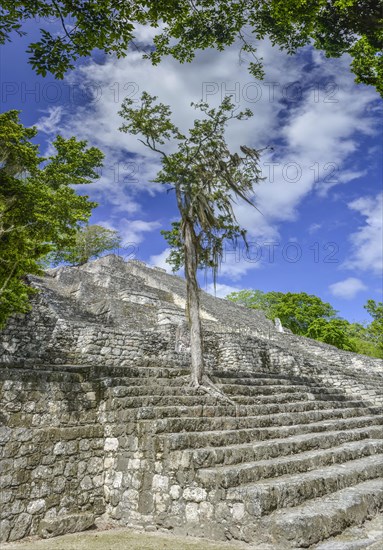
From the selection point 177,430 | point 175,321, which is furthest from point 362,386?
point 177,430

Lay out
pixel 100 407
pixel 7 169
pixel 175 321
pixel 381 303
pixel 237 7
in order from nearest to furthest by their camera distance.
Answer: pixel 100 407
pixel 237 7
pixel 7 169
pixel 175 321
pixel 381 303

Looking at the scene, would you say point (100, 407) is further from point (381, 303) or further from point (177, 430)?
point (381, 303)

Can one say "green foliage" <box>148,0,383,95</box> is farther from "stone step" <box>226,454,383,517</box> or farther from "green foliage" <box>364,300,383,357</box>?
"green foliage" <box>364,300,383,357</box>

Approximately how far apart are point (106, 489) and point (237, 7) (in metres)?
8.56

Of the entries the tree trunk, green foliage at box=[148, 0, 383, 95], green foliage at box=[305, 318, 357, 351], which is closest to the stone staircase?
the tree trunk

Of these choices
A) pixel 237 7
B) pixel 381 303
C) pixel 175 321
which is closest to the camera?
pixel 237 7

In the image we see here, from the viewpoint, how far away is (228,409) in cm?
575

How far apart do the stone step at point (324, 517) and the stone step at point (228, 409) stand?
6.69 feet

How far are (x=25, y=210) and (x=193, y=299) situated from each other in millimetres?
4297

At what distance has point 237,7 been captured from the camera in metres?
6.90

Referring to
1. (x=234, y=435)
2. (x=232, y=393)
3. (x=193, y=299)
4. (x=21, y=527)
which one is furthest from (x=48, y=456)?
(x=193, y=299)

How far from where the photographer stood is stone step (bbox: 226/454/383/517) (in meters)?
3.46

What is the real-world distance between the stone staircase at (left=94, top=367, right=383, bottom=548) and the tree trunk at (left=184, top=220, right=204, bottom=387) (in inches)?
23.0

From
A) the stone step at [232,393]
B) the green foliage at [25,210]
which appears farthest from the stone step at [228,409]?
the green foliage at [25,210]
